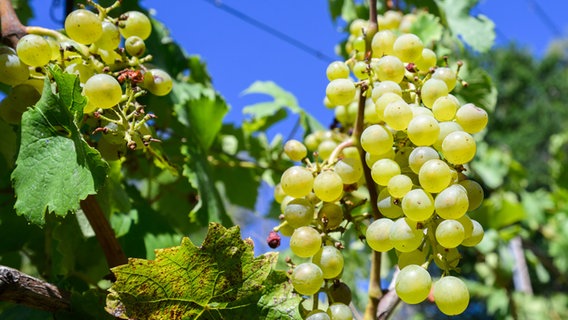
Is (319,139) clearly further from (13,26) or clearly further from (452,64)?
(13,26)

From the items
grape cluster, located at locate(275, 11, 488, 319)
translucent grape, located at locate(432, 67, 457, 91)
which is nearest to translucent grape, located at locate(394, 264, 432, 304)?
grape cluster, located at locate(275, 11, 488, 319)

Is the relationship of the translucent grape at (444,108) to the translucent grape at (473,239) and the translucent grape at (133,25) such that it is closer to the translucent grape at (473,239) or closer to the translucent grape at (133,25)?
the translucent grape at (473,239)

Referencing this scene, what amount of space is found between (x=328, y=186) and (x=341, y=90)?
12cm

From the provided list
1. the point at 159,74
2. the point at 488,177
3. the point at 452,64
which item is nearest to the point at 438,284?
the point at 159,74

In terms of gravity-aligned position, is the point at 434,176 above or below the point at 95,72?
below

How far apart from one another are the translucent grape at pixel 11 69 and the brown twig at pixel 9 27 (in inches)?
2.1

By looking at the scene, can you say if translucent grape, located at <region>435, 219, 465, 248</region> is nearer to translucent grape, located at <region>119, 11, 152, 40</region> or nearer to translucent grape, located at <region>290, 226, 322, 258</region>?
translucent grape, located at <region>290, 226, 322, 258</region>

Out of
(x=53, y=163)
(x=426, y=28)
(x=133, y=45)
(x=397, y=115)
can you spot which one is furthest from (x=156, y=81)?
(x=426, y=28)

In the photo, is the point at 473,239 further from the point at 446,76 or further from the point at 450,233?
the point at 446,76

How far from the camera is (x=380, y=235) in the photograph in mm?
544

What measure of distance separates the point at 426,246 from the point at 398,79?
171 millimetres

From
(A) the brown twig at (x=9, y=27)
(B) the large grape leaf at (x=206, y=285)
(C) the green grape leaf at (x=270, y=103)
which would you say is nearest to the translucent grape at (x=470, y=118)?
(B) the large grape leaf at (x=206, y=285)

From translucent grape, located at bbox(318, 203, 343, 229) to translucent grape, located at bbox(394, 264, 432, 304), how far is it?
10 centimetres

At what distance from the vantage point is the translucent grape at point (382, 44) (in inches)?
25.5
